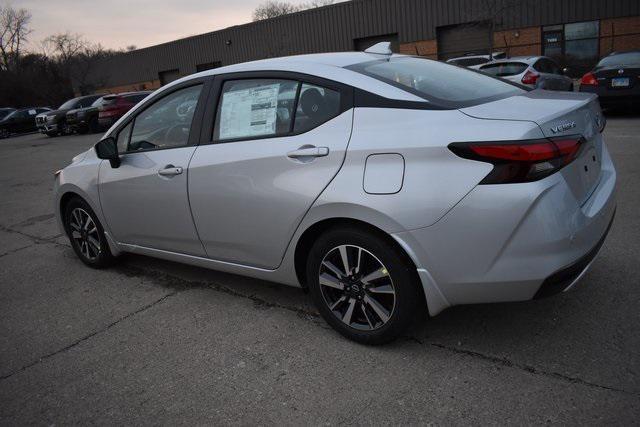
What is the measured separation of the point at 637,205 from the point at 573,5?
23362 mm

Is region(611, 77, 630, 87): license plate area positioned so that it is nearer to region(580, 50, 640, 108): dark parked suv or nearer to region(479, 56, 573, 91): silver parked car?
region(580, 50, 640, 108): dark parked suv

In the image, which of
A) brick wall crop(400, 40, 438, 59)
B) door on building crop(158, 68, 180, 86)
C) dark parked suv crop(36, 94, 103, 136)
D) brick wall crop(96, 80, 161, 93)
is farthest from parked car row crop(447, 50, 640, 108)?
brick wall crop(96, 80, 161, 93)

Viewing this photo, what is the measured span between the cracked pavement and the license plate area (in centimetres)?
741

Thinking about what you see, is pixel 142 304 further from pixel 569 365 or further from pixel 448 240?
pixel 569 365

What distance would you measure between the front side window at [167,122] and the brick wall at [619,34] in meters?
25.4

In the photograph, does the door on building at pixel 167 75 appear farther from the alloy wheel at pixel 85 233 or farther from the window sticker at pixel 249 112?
the window sticker at pixel 249 112

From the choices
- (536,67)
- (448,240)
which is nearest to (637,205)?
(448,240)

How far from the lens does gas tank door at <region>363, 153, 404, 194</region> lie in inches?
100

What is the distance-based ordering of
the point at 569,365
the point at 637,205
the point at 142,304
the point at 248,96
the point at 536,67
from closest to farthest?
the point at 569,365, the point at 248,96, the point at 142,304, the point at 637,205, the point at 536,67

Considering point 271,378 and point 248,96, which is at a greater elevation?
point 248,96

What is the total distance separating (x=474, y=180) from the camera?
2373mm

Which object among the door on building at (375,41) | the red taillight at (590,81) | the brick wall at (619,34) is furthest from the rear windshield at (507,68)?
the door on building at (375,41)

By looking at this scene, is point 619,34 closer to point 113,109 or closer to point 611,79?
point 611,79

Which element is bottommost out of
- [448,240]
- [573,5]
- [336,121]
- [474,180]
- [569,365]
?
[569,365]
